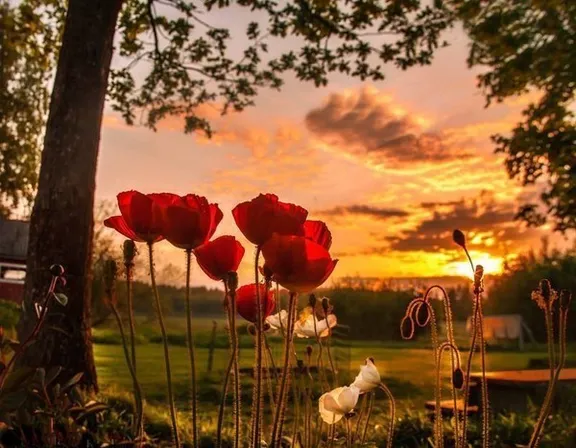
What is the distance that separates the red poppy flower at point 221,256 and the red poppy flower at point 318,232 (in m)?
0.14

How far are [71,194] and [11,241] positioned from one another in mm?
15246

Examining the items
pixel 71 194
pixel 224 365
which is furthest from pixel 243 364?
pixel 71 194

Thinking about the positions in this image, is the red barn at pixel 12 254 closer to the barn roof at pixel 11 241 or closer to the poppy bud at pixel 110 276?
the barn roof at pixel 11 241

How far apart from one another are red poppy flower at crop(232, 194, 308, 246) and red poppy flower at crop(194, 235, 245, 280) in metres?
0.05

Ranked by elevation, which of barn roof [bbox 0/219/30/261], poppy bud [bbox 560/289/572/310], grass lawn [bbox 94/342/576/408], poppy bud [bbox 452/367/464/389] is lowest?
grass lawn [bbox 94/342/576/408]

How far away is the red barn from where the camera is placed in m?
19.8

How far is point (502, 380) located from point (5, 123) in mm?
20344

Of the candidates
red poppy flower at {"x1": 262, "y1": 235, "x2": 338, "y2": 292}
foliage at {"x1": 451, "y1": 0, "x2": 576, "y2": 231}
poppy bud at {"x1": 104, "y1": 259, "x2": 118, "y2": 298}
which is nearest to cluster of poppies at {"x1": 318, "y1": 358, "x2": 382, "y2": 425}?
red poppy flower at {"x1": 262, "y1": 235, "x2": 338, "y2": 292}

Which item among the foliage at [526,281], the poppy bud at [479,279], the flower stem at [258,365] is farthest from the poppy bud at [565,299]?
the foliage at [526,281]

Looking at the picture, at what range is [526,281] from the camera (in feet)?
53.9

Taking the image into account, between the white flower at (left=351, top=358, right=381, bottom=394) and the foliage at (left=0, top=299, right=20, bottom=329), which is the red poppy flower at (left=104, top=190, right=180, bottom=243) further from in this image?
the foliage at (left=0, top=299, right=20, bottom=329)

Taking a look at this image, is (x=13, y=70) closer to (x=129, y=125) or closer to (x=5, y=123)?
(x=5, y=123)

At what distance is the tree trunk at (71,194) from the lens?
5594mm

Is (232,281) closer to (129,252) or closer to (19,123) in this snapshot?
(129,252)
